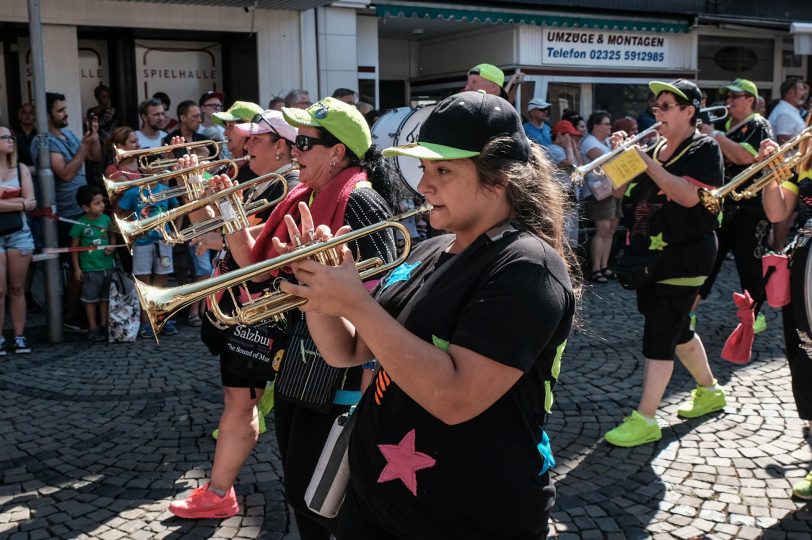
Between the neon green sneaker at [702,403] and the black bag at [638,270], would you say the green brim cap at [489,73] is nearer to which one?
the black bag at [638,270]

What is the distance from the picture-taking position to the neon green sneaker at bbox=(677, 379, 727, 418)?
5.22m

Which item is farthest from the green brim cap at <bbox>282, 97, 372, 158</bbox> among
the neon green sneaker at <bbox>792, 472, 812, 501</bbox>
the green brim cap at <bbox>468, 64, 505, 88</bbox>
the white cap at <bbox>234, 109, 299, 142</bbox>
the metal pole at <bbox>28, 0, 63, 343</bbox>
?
the metal pole at <bbox>28, 0, 63, 343</bbox>

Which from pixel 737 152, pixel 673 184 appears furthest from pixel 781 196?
pixel 737 152

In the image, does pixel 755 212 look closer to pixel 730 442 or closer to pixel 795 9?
pixel 730 442

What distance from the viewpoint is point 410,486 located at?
6.69ft

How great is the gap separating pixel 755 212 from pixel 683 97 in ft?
8.85

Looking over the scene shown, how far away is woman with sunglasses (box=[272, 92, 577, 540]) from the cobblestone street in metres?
1.93

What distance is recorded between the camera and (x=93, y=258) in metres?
7.46

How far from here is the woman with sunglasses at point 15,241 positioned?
23.1 feet

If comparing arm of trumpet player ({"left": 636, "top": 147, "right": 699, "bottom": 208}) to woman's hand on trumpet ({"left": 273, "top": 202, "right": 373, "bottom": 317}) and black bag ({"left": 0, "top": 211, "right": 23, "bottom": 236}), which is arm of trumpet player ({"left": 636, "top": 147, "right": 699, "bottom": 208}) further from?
black bag ({"left": 0, "top": 211, "right": 23, "bottom": 236})

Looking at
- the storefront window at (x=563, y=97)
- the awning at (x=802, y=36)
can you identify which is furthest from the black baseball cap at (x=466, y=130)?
the awning at (x=802, y=36)

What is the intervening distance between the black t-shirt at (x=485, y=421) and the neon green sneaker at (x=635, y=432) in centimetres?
284

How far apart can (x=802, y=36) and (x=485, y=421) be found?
15008mm

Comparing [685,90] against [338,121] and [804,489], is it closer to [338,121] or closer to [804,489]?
[804,489]
